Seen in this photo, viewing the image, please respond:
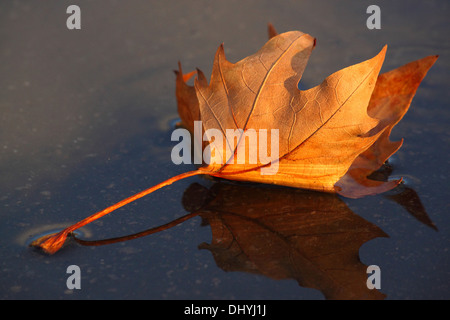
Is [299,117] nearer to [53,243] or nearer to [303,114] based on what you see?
[303,114]

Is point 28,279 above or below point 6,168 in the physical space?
below

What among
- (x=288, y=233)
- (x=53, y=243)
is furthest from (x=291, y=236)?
(x=53, y=243)

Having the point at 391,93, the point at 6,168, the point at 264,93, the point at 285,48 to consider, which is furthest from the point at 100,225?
the point at 391,93

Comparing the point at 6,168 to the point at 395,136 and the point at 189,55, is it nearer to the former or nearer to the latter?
the point at 189,55

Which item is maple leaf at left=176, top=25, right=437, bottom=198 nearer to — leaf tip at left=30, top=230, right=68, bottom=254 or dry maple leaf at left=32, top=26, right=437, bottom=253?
dry maple leaf at left=32, top=26, right=437, bottom=253

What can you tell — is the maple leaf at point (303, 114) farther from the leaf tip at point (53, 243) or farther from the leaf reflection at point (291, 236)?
the leaf tip at point (53, 243)

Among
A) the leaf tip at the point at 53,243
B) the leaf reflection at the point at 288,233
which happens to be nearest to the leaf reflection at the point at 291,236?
the leaf reflection at the point at 288,233

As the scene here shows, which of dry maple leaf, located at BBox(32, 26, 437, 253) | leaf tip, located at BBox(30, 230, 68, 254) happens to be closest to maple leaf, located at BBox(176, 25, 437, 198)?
dry maple leaf, located at BBox(32, 26, 437, 253)
